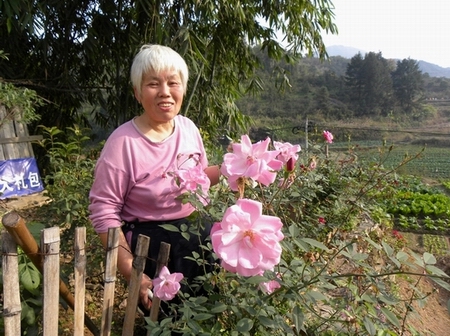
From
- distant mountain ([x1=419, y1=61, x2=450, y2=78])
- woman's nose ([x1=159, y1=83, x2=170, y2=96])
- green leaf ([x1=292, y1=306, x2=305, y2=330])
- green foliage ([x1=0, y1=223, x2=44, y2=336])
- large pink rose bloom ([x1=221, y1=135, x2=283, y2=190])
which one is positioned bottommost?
green foliage ([x1=0, y1=223, x2=44, y2=336])

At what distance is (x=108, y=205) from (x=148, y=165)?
16 cm

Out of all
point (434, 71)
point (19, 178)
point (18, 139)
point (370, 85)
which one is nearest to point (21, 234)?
point (19, 178)

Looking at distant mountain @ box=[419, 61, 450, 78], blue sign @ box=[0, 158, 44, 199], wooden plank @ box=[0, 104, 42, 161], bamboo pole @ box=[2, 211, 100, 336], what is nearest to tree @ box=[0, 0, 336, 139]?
wooden plank @ box=[0, 104, 42, 161]

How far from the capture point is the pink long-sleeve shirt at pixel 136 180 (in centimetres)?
108

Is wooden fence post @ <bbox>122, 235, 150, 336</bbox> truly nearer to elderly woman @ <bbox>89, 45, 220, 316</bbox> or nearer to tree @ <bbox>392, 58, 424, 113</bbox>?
elderly woman @ <bbox>89, 45, 220, 316</bbox>

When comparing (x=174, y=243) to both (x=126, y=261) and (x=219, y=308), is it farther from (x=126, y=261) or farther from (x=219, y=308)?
(x=219, y=308)

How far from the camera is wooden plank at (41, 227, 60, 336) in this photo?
38.4 inches

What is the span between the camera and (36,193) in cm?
378

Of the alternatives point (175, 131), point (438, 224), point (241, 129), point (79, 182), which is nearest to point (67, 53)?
point (241, 129)

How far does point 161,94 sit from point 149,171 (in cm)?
22

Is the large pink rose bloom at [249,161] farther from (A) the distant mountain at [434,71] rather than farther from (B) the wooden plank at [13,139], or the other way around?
(A) the distant mountain at [434,71]

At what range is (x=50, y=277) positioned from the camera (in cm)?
100

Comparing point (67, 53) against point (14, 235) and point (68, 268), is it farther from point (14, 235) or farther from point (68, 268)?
point (14, 235)

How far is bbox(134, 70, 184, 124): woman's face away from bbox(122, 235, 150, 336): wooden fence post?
358 mm
